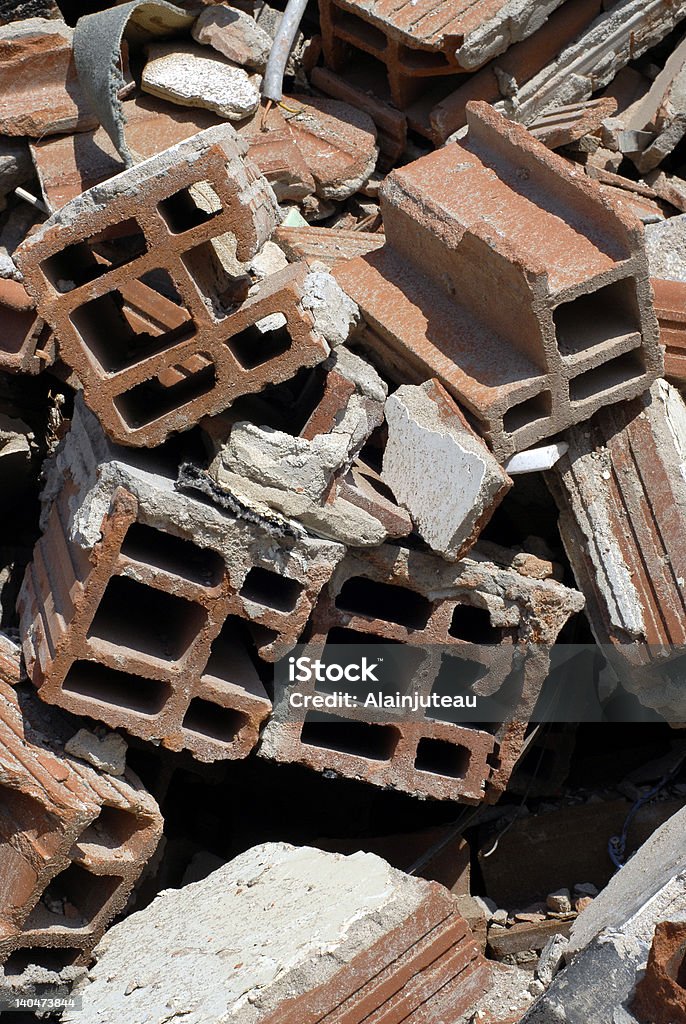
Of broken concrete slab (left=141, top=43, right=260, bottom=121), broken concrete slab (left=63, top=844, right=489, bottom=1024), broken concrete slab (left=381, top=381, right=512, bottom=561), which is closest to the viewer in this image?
broken concrete slab (left=63, top=844, right=489, bottom=1024)

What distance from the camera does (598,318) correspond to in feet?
15.2

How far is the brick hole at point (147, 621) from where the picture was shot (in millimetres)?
4254

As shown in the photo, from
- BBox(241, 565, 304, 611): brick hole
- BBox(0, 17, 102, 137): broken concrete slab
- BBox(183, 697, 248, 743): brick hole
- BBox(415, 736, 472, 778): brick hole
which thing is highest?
BBox(0, 17, 102, 137): broken concrete slab

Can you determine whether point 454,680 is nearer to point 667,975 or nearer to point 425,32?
point 667,975

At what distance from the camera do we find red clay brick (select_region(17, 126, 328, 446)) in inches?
149

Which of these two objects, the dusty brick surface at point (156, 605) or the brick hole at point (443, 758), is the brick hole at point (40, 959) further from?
the brick hole at point (443, 758)

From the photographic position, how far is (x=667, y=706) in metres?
4.69

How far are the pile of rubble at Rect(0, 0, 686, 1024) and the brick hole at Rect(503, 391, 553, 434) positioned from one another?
20 millimetres

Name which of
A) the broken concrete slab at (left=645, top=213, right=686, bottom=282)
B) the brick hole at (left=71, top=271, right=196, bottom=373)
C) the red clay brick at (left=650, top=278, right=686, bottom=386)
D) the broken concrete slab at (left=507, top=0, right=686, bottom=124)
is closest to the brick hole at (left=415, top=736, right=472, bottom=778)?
the red clay brick at (left=650, top=278, right=686, bottom=386)

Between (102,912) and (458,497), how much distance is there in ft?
6.69

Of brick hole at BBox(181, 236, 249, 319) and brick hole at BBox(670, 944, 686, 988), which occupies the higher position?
brick hole at BBox(181, 236, 249, 319)

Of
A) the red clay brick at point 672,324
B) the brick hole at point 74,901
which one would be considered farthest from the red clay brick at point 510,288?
the brick hole at point 74,901

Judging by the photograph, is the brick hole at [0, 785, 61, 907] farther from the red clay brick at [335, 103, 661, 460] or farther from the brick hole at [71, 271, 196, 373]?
the red clay brick at [335, 103, 661, 460]

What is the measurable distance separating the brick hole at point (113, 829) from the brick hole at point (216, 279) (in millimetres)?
1895
